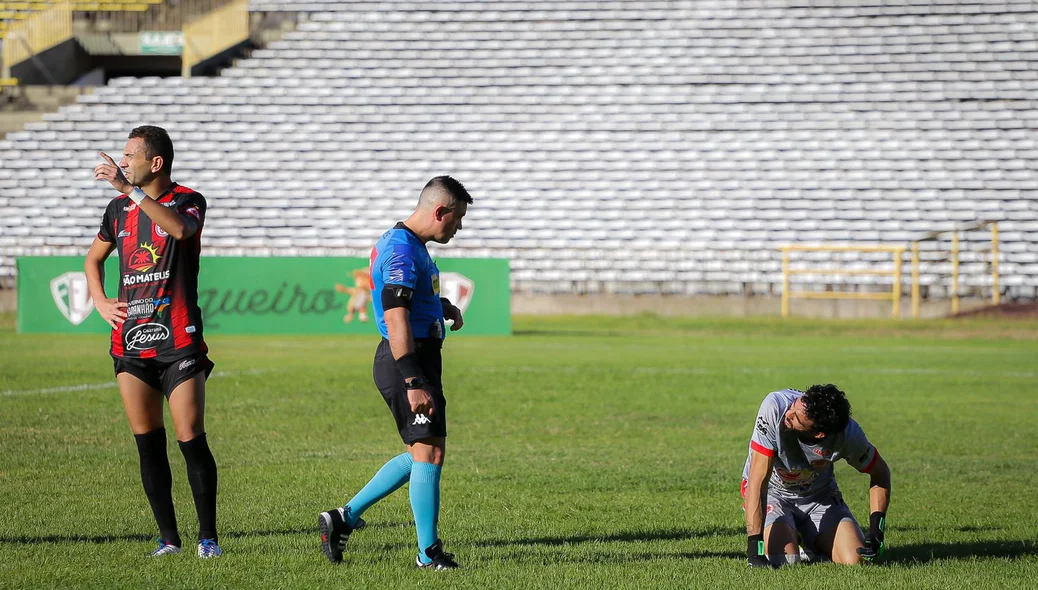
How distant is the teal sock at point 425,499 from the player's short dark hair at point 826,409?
1.67 metres

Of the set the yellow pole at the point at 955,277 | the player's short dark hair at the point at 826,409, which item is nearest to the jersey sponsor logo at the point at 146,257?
the player's short dark hair at the point at 826,409

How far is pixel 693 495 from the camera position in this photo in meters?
8.21

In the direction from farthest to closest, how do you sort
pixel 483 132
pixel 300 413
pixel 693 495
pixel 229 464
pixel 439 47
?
pixel 439 47
pixel 483 132
pixel 300 413
pixel 229 464
pixel 693 495

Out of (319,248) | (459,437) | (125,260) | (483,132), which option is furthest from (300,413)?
(483,132)

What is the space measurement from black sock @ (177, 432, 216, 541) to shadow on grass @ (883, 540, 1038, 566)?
10.7ft

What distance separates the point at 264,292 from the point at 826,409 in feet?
62.0

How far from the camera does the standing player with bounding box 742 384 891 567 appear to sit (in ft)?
18.4

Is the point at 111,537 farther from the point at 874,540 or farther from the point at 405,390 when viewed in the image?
the point at 874,540

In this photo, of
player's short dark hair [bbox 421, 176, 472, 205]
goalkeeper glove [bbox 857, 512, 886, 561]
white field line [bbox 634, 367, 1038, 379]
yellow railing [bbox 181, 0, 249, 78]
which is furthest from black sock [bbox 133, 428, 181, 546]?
yellow railing [bbox 181, 0, 249, 78]

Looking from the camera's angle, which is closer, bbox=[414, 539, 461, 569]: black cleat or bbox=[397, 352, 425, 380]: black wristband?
bbox=[397, 352, 425, 380]: black wristband

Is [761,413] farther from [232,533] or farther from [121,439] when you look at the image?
[121,439]

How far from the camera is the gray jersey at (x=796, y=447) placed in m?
5.86

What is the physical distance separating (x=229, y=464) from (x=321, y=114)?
93.6ft

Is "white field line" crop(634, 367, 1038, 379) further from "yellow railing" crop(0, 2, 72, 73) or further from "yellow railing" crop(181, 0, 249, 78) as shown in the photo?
"yellow railing" crop(0, 2, 72, 73)
